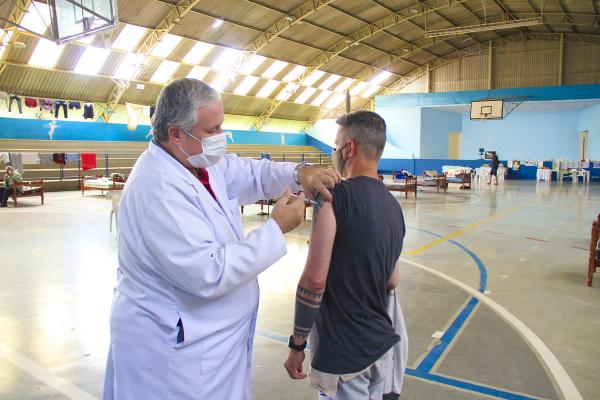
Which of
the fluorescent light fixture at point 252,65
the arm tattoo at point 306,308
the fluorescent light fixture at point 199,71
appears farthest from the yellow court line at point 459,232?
the fluorescent light fixture at point 199,71

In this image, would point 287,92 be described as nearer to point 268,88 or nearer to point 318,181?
point 268,88

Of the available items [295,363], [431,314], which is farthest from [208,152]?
[431,314]

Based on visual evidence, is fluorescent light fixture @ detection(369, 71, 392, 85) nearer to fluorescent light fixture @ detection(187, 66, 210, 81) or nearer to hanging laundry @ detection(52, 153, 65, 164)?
fluorescent light fixture @ detection(187, 66, 210, 81)

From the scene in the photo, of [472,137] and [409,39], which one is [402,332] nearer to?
[409,39]

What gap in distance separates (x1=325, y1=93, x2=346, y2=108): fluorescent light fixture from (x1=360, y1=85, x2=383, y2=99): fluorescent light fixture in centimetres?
176

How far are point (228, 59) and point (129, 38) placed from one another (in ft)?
19.6

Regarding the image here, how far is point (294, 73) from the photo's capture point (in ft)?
102

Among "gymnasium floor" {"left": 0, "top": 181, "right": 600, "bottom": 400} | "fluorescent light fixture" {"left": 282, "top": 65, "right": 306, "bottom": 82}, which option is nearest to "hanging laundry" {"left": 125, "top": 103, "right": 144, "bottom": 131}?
"fluorescent light fixture" {"left": 282, "top": 65, "right": 306, "bottom": 82}

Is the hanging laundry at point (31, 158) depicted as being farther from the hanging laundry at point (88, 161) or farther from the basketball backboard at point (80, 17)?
the basketball backboard at point (80, 17)

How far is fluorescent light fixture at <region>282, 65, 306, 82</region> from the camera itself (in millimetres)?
30567

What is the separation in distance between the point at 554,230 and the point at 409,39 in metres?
24.3

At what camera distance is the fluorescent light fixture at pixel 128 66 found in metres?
23.4

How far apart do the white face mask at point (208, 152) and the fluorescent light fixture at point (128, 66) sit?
23.5 metres

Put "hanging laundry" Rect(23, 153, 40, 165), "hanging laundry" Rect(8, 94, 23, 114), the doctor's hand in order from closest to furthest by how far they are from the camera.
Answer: the doctor's hand → "hanging laundry" Rect(23, 153, 40, 165) → "hanging laundry" Rect(8, 94, 23, 114)
